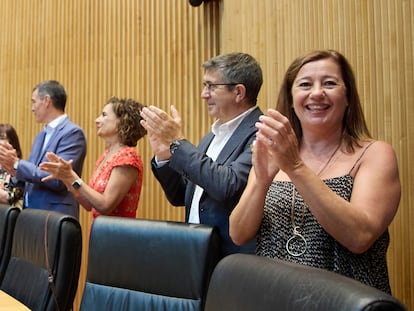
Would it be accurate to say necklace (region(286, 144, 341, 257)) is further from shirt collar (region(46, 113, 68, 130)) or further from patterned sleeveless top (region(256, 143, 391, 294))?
shirt collar (region(46, 113, 68, 130))

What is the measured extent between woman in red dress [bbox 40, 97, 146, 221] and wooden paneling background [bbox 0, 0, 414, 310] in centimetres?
85

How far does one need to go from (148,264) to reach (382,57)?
154cm

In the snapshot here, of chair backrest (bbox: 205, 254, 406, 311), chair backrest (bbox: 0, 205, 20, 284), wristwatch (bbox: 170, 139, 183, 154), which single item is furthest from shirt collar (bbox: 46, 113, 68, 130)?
chair backrest (bbox: 205, 254, 406, 311)

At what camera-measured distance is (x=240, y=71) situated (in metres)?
2.24

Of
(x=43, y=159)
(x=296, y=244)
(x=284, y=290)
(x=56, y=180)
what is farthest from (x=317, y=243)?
(x=43, y=159)

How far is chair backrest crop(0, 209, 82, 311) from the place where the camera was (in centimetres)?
159

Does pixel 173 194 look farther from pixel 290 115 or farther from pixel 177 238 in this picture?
pixel 177 238

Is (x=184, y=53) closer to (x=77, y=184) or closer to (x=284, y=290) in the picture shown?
(x=77, y=184)

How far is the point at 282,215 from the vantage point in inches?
60.1

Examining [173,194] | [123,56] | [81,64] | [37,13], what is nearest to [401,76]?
[173,194]

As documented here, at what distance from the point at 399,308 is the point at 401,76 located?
1887 mm

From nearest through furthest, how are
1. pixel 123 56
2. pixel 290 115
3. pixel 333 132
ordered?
pixel 333 132 < pixel 290 115 < pixel 123 56

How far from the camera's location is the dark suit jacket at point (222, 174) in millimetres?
1932

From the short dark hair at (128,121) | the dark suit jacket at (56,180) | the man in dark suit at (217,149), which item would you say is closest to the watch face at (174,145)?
the man in dark suit at (217,149)
